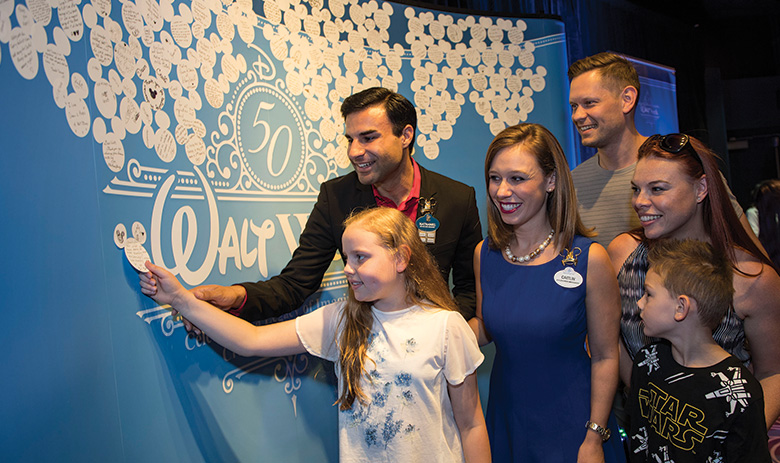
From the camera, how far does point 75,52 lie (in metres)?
1.72

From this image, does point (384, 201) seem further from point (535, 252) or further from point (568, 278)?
point (568, 278)

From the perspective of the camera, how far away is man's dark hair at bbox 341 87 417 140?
8.13 ft

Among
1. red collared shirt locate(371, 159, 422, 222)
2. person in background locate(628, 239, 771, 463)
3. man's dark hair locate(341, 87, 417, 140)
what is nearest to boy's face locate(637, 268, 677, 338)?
person in background locate(628, 239, 771, 463)

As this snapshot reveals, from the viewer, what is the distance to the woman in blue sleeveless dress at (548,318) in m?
1.93

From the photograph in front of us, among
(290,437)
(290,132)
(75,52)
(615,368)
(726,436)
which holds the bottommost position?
(290,437)

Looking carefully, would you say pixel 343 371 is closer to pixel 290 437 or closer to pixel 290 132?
pixel 290 437

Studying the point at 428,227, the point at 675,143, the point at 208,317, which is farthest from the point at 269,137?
the point at 675,143

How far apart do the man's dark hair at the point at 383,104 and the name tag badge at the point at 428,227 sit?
0.40 m

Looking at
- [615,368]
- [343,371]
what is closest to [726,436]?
[615,368]

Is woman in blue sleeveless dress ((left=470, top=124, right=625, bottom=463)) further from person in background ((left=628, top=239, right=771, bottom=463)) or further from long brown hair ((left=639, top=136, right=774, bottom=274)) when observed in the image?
long brown hair ((left=639, top=136, right=774, bottom=274))

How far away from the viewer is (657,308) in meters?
1.81

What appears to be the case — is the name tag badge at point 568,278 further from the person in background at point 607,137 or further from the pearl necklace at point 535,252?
the person in background at point 607,137

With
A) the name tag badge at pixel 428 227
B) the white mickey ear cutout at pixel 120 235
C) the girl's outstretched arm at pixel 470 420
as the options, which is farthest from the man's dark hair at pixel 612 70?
the white mickey ear cutout at pixel 120 235

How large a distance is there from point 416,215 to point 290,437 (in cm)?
111
